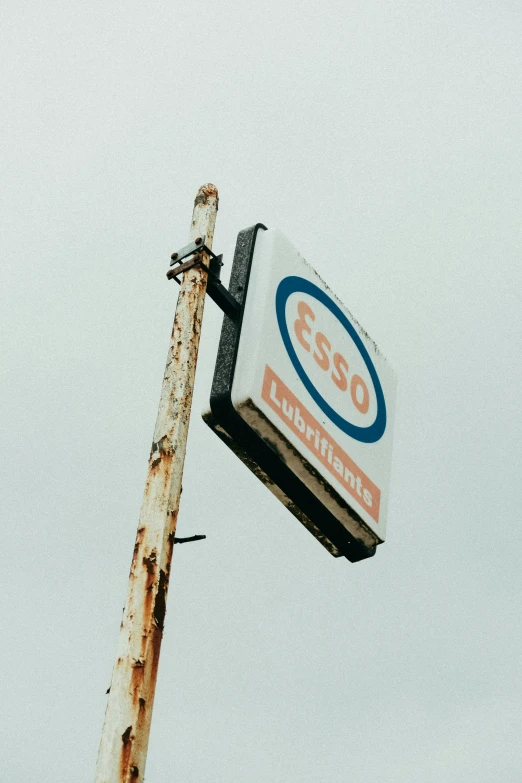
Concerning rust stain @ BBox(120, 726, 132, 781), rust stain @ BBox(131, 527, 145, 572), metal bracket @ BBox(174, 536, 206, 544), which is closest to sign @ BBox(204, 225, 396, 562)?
metal bracket @ BBox(174, 536, 206, 544)

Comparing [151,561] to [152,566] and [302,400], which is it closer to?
[152,566]

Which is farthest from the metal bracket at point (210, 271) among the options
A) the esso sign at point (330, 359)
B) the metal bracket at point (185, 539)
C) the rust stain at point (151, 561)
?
the rust stain at point (151, 561)

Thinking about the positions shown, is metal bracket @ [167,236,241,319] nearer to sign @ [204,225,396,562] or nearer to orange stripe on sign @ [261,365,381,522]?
sign @ [204,225,396,562]

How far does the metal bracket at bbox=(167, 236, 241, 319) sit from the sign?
0.25ft

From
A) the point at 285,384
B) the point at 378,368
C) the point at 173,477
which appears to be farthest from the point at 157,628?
the point at 378,368

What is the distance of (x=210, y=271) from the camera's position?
16.4 ft

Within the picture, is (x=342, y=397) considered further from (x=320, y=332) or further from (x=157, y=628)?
(x=157, y=628)

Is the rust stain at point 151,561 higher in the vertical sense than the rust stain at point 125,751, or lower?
higher

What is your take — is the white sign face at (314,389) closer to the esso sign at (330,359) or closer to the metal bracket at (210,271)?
the esso sign at (330,359)

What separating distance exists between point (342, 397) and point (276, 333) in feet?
2.45

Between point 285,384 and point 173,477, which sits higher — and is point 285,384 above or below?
above

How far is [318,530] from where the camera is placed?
18.4ft

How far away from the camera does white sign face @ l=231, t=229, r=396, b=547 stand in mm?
5156

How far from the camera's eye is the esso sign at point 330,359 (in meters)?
5.56
